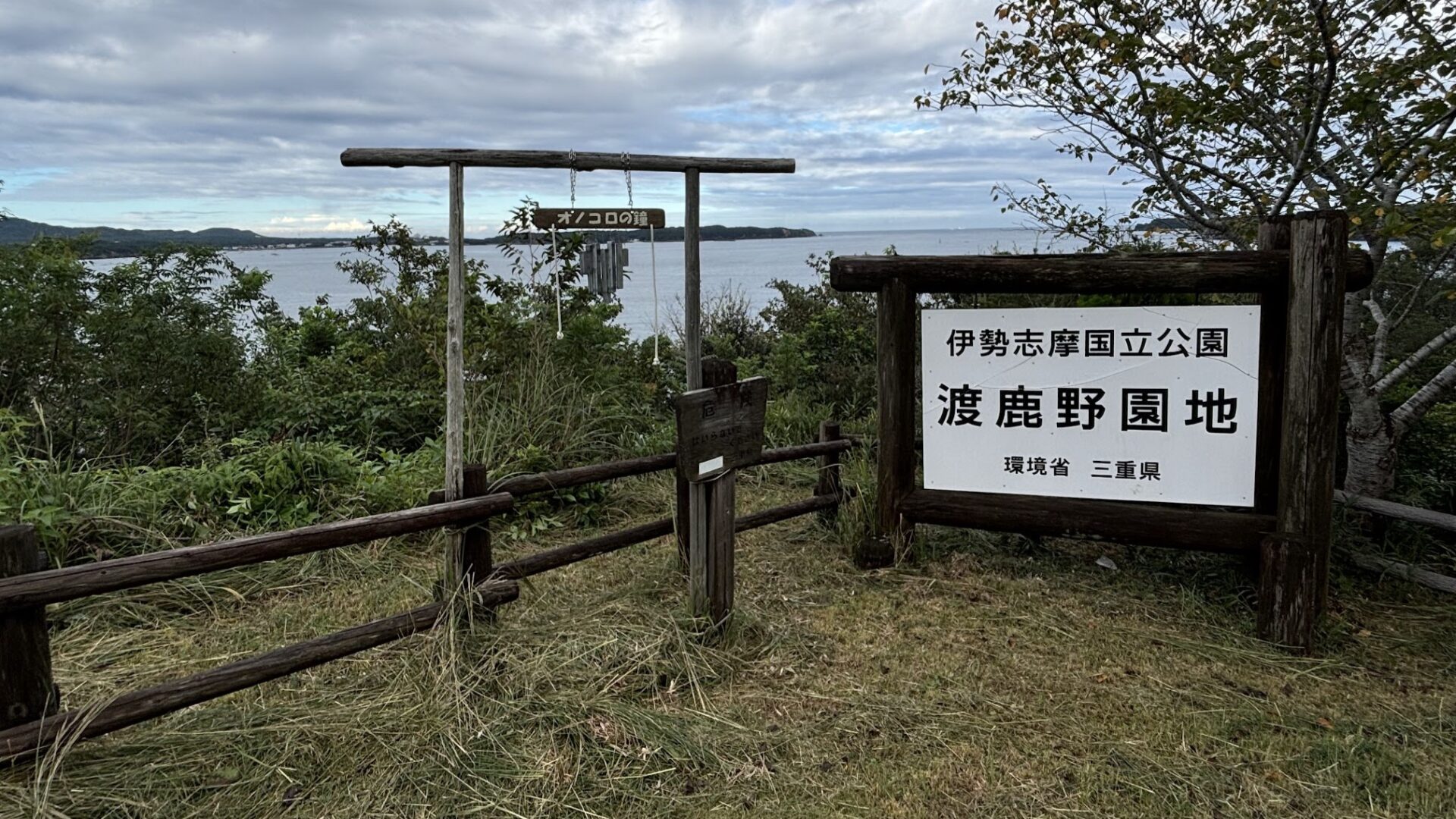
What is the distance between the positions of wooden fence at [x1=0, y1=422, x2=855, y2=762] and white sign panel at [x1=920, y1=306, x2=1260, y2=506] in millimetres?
2274

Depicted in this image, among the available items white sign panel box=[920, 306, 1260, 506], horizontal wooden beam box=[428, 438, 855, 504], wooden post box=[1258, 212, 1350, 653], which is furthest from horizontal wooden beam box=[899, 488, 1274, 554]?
horizontal wooden beam box=[428, 438, 855, 504]

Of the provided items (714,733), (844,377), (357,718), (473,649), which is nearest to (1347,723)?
(714,733)

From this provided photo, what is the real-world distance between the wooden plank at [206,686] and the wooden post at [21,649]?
52 millimetres

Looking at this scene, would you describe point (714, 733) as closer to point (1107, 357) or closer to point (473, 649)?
point (473, 649)

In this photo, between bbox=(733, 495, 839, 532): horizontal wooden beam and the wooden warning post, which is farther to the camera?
bbox=(733, 495, 839, 532): horizontal wooden beam

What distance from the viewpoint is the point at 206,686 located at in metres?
2.80

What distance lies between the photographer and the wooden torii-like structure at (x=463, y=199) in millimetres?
3318

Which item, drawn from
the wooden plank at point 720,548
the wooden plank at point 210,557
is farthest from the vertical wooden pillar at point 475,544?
the wooden plank at point 720,548

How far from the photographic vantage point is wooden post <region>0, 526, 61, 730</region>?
2520 mm

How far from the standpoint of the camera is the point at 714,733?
313 centimetres

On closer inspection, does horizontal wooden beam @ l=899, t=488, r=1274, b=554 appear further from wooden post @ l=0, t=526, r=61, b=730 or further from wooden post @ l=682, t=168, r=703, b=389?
wooden post @ l=0, t=526, r=61, b=730

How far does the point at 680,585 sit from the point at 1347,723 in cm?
268

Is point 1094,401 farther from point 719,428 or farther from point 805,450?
point 719,428

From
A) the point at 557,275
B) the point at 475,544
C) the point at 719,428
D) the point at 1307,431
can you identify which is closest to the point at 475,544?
the point at 475,544
